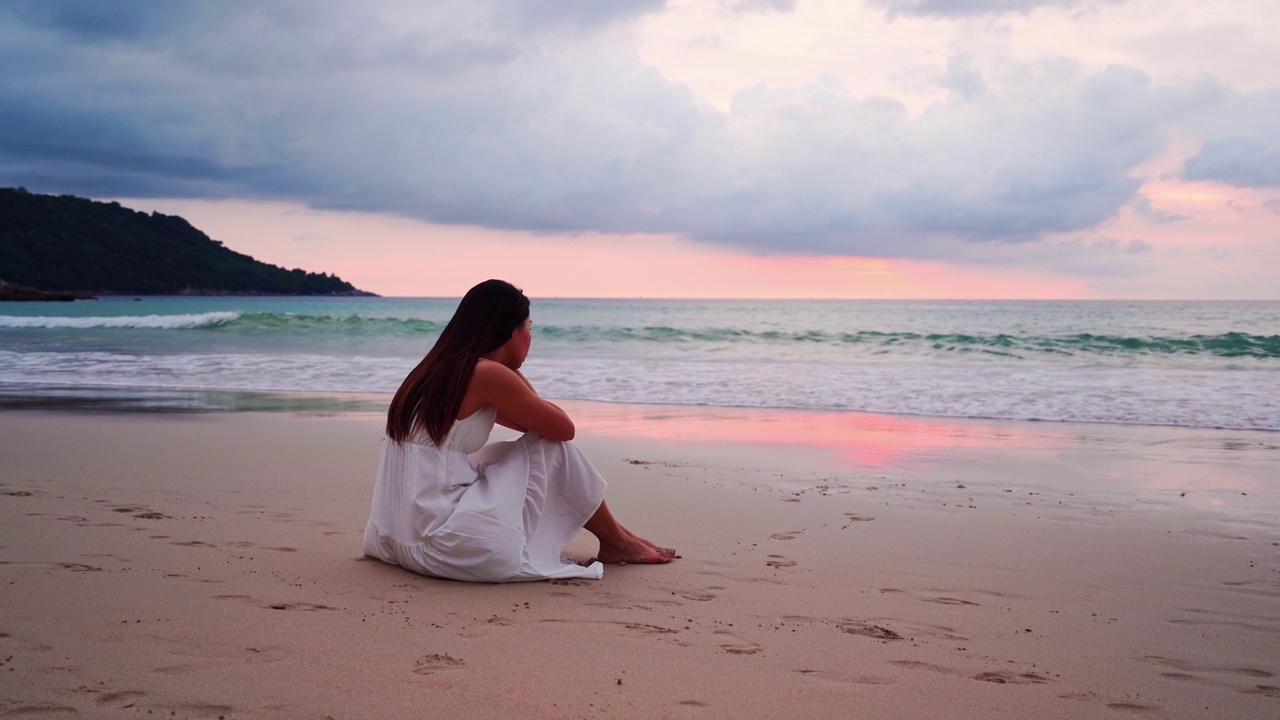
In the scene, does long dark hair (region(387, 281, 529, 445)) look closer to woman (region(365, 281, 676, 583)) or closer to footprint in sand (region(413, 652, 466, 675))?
woman (region(365, 281, 676, 583))

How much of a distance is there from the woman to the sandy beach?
15cm

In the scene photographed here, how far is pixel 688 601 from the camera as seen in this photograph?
3516 mm

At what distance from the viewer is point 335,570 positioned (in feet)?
12.4

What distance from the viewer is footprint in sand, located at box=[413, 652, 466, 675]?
2607 mm

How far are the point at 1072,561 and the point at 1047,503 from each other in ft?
4.89

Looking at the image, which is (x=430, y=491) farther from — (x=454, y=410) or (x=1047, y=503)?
(x=1047, y=503)

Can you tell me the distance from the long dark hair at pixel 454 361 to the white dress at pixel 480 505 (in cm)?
8

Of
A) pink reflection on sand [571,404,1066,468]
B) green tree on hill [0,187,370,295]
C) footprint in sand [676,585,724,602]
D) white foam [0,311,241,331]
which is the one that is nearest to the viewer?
footprint in sand [676,585,724,602]

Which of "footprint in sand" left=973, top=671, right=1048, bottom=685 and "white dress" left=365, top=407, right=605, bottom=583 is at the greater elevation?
"white dress" left=365, top=407, right=605, bottom=583

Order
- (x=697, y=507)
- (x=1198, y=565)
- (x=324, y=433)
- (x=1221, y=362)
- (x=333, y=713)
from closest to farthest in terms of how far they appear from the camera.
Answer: (x=333, y=713) → (x=1198, y=565) → (x=697, y=507) → (x=324, y=433) → (x=1221, y=362)

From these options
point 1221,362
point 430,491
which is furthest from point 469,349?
point 1221,362

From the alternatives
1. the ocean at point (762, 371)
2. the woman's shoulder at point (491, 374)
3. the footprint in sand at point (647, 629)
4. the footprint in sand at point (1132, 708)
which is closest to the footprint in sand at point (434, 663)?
the footprint in sand at point (647, 629)

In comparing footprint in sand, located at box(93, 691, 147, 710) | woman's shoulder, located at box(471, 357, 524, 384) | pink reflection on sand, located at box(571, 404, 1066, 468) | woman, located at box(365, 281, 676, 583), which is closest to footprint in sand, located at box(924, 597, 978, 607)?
woman, located at box(365, 281, 676, 583)

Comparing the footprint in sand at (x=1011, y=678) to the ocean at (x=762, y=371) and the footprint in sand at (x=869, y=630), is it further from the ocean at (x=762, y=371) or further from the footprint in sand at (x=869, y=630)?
the ocean at (x=762, y=371)
